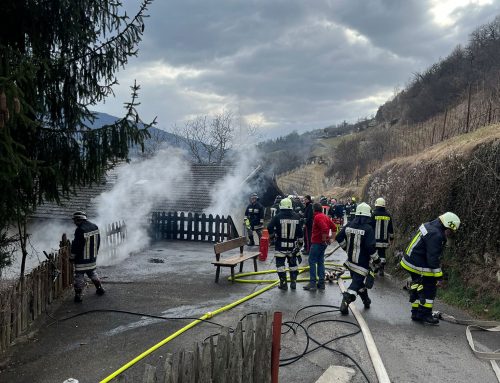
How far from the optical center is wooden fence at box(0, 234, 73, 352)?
579 cm

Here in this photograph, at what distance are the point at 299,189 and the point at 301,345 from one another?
48.6 m

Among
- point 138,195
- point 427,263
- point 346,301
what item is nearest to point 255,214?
point 138,195

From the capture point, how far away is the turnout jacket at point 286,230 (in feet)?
28.7

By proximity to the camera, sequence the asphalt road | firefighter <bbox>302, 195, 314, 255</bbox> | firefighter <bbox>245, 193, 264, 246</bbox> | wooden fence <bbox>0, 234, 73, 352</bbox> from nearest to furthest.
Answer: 1. the asphalt road
2. wooden fence <bbox>0, 234, 73, 352</bbox>
3. firefighter <bbox>302, 195, 314, 255</bbox>
4. firefighter <bbox>245, 193, 264, 246</bbox>

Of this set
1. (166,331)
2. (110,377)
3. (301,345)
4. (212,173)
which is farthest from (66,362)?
(212,173)

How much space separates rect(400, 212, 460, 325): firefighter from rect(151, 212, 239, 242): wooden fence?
10361mm

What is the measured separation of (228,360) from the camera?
144 inches

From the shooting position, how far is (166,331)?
6.44 meters

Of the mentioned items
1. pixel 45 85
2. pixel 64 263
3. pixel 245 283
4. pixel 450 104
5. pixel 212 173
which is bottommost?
pixel 245 283

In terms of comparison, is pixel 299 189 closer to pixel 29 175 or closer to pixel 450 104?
pixel 450 104

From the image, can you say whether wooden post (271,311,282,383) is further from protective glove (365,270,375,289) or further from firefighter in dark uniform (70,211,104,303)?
firefighter in dark uniform (70,211,104,303)

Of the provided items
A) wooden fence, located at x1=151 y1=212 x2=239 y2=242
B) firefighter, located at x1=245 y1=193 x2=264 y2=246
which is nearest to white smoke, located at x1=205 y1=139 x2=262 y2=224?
wooden fence, located at x1=151 y1=212 x2=239 y2=242

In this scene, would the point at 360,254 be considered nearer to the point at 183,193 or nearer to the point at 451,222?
the point at 451,222

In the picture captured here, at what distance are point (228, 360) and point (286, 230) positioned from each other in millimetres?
5253
